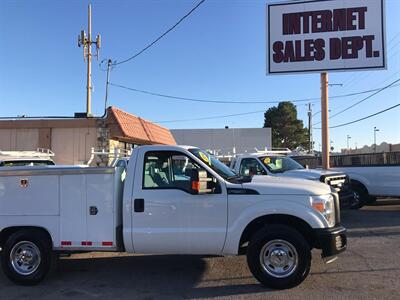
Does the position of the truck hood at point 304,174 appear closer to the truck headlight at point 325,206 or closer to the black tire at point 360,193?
the black tire at point 360,193

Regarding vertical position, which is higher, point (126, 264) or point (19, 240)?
point (19, 240)

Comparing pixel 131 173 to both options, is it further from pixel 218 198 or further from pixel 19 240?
pixel 19 240

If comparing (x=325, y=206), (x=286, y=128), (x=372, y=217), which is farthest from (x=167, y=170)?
(x=286, y=128)

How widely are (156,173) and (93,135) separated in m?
16.7

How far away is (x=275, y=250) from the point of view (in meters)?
6.77

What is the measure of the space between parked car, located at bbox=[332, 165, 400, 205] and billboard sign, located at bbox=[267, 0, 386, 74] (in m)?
4.33

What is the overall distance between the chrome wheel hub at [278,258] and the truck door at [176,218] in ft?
2.07

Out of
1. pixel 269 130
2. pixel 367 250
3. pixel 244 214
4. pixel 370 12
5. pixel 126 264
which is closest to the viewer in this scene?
pixel 244 214

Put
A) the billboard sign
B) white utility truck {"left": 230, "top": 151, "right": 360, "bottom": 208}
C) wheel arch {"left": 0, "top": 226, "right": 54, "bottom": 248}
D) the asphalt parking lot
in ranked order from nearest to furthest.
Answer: the asphalt parking lot → wheel arch {"left": 0, "top": 226, "right": 54, "bottom": 248} → white utility truck {"left": 230, "top": 151, "right": 360, "bottom": 208} → the billboard sign

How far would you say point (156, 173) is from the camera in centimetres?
725

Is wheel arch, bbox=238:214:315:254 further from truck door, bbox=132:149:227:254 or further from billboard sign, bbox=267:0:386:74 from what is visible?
billboard sign, bbox=267:0:386:74

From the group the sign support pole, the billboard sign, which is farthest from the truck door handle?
the sign support pole

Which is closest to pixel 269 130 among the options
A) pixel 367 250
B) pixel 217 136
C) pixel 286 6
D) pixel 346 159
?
pixel 217 136

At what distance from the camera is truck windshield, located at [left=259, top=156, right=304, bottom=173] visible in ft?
43.4
